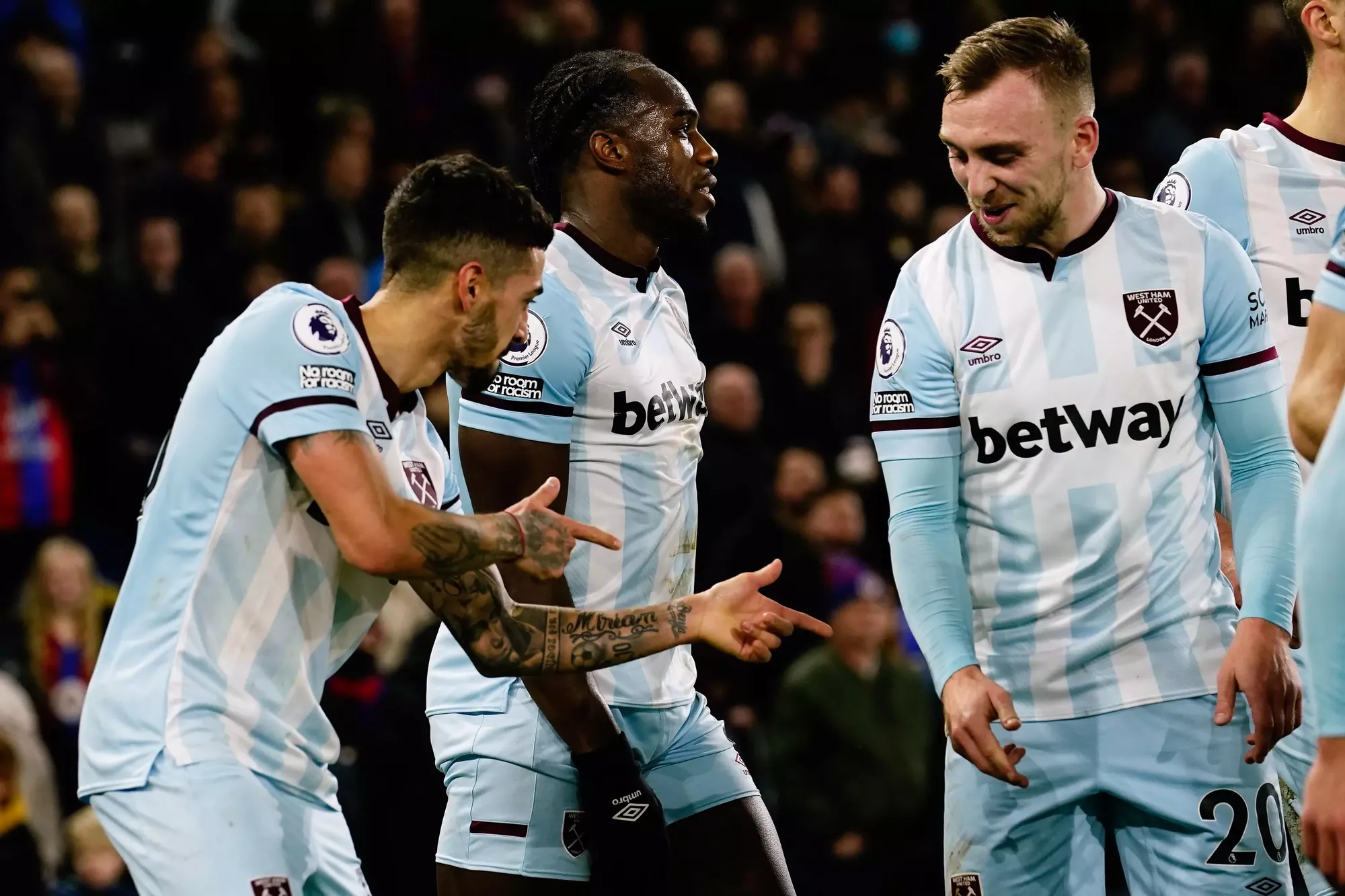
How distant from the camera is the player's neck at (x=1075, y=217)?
13.7 ft

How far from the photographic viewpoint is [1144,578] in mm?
4109

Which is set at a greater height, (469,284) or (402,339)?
(469,284)

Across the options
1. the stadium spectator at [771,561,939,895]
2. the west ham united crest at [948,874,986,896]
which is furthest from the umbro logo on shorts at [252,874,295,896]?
the stadium spectator at [771,561,939,895]

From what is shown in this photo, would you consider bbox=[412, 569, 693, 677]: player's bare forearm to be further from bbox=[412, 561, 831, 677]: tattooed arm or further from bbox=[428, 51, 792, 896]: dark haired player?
bbox=[428, 51, 792, 896]: dark haired player

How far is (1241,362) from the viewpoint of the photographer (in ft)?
13.5

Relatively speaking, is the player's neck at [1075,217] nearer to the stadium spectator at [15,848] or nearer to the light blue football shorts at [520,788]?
the light blue football shorts at [520,788]

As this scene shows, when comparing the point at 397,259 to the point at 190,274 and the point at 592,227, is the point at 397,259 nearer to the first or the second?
the point at 592,227

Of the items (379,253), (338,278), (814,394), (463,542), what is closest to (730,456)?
(814,394)

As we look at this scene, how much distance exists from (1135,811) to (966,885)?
42 cm

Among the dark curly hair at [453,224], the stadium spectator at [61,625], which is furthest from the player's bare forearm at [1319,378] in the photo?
the stadium spectator at [61,625]

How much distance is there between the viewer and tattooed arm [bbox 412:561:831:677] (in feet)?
13.0

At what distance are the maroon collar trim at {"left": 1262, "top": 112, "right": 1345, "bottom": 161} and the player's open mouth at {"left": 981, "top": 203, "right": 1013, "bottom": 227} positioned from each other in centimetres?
96

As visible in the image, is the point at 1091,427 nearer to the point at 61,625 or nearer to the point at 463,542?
the point at 463,542

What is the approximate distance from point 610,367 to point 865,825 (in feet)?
13.5
